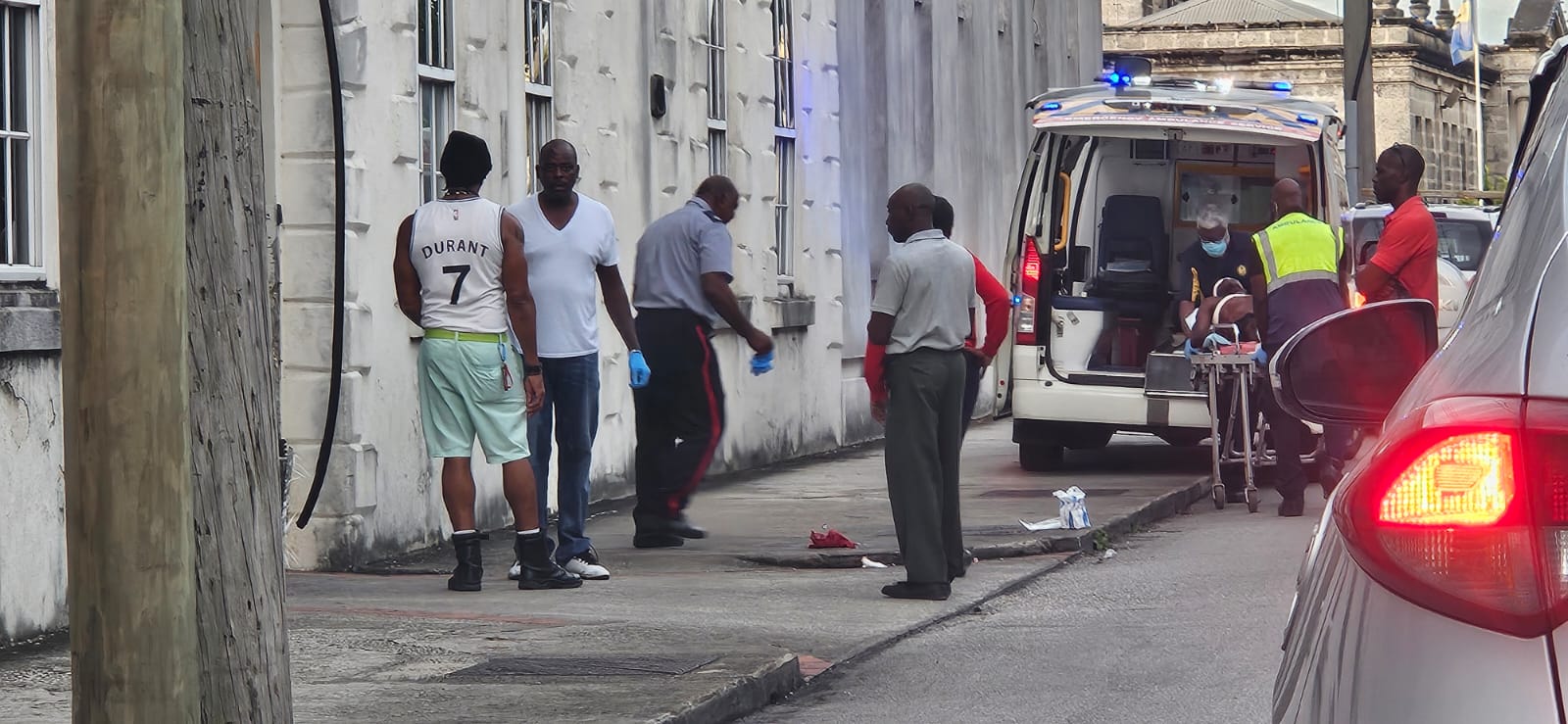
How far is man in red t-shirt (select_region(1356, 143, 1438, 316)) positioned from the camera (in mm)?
12328

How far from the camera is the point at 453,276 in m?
9.48

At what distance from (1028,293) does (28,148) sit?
872cm

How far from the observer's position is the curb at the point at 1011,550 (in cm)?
1107

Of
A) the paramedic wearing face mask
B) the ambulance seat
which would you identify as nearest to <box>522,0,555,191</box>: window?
the paramedic wearing face mask

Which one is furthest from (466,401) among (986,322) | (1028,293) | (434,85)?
(1028,293)

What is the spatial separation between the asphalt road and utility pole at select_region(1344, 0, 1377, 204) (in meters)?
11.7

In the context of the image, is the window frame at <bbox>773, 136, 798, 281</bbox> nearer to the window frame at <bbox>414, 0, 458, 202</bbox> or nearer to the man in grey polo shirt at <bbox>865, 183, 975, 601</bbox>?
the window frame at <bbox>414, 0, 458, 202</bbox>

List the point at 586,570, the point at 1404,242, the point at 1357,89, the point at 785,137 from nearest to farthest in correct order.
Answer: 1. the point at 586,570
2. the point at 1404,242
3. the point at 785,137
4. the point at 1357,89

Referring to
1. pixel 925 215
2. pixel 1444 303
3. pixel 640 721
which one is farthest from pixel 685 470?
pixel 1444 303

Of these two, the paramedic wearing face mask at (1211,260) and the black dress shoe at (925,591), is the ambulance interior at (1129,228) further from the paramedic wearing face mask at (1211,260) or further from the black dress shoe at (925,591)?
the black dress shoe at (925,591)

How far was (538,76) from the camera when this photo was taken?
44.0 feet

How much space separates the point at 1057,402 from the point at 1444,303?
27.2 ft

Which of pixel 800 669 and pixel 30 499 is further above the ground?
pixel 30 499

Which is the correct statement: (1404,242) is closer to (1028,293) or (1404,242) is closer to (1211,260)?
(1211,260)
